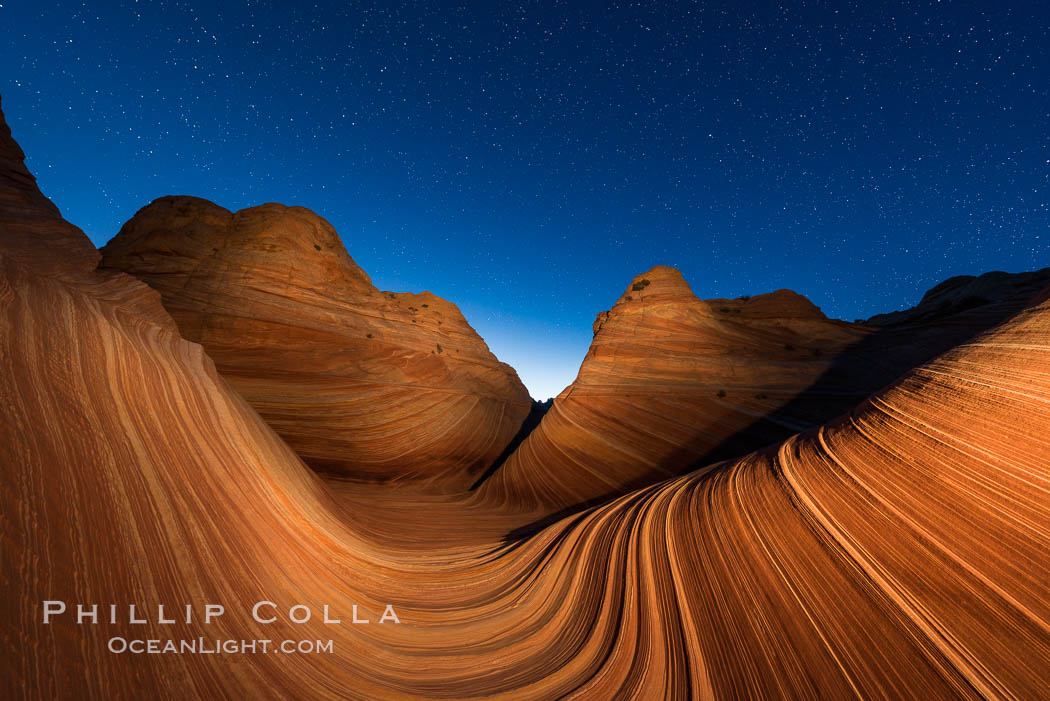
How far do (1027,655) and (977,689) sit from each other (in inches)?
8.8

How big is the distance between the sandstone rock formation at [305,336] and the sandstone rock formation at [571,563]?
451cm

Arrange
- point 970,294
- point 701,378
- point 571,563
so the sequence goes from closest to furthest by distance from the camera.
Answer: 1. point 571,563
2. point 701,378
3. point 970,294

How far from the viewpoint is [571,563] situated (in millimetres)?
2881

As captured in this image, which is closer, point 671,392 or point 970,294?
point 671,392

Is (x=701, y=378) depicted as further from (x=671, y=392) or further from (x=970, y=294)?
(x=970, y=294)

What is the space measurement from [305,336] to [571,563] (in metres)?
7.40

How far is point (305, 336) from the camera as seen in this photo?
7562mm

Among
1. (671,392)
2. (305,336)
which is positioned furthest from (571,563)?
(305,336)

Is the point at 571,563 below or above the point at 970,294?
below

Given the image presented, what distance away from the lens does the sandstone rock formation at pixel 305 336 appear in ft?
23.4

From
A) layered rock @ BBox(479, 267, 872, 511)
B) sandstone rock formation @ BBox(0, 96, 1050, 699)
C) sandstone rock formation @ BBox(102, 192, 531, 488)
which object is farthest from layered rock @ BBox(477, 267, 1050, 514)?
sandstone rock formation @ BBox(0, 96, 1050, 699)

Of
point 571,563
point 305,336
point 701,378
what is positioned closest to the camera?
point 571,563

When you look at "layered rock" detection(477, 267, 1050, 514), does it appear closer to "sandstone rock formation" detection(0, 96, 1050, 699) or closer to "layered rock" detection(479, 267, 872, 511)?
"layered rock" detection(479, 267, 872, 511)

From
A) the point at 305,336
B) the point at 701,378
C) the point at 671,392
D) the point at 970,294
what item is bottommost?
the point at 671,392
